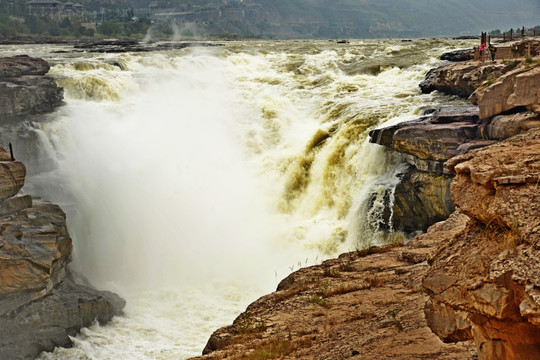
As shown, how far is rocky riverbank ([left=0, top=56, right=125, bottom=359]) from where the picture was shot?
35.6 ft

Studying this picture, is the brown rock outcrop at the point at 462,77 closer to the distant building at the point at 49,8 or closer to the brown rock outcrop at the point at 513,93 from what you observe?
the brown rock outcrop at the point at 513,93

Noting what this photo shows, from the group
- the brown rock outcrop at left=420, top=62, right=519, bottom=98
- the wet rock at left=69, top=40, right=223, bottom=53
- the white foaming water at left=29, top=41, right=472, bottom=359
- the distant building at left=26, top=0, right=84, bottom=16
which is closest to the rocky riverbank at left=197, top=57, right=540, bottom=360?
the white foaming water at left=29, top=41, right=472, bottom=359

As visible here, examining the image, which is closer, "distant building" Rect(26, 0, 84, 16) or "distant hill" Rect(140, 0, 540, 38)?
"distant building" Rect(26, 0, 84, 16)

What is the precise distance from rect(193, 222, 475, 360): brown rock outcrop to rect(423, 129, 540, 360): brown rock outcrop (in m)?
1.15

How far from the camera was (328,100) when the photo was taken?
72.3ft

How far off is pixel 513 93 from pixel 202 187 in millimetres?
9333

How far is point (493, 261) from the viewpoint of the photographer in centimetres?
409

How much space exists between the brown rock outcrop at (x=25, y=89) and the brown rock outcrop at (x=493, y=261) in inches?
587

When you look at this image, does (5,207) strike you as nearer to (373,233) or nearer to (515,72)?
(373,233)

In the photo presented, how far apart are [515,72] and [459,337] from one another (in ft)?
27.3

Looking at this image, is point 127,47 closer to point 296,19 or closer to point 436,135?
point 436,135

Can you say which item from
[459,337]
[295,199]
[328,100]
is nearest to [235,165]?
[295,199]

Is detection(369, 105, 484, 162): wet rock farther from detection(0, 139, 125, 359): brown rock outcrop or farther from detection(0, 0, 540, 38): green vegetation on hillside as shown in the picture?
detection(0, 0, 540, 38): green vegetation on hillside

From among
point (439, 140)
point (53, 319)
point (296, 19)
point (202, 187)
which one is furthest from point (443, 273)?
point (296, 19)
